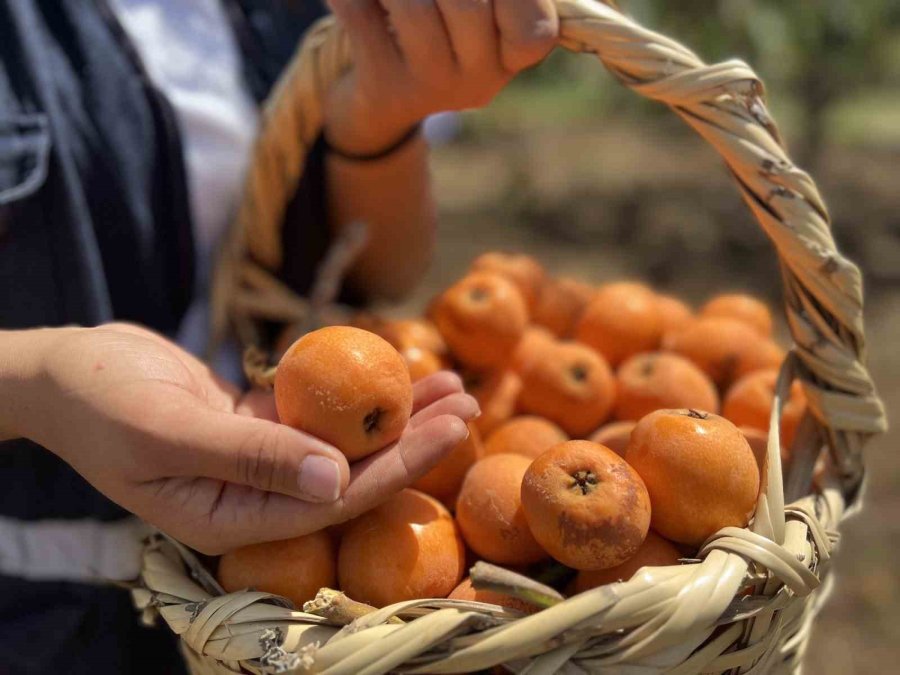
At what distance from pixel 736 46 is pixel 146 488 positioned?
17.9 ft

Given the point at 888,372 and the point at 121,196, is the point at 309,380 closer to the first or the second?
the point at 121,196

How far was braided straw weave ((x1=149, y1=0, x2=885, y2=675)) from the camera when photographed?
86cm

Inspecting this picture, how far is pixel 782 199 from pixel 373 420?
0.65 meters

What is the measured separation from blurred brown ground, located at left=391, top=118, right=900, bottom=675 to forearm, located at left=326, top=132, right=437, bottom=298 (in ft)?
5.70

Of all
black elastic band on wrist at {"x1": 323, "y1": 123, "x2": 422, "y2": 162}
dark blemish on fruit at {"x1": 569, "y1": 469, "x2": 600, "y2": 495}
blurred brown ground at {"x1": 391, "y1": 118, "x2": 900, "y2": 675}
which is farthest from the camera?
blurred brown ground at {"x1": 391, "y1": 118, "x2": 900, "y2": 675}

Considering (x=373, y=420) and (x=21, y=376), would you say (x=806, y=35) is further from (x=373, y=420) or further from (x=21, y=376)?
(x=21, y=376)

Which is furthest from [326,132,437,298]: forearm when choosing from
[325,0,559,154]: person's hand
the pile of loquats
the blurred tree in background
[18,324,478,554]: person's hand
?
the blurred tree in background

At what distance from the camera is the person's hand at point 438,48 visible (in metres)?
1.14

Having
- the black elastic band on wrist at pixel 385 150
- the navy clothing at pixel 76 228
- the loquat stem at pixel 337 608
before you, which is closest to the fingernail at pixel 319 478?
the loquat stem at pixel 337 608

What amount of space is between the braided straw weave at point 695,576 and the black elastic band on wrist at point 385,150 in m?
0.23

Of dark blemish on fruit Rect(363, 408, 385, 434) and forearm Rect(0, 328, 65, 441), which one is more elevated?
forearm Rect(0, 328, 65, 441)

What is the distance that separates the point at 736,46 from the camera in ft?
17.7

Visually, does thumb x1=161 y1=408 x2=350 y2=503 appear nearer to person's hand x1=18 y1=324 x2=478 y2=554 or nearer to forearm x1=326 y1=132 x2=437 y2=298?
person's hand x1=18 y1=324 x2=478 y2=554

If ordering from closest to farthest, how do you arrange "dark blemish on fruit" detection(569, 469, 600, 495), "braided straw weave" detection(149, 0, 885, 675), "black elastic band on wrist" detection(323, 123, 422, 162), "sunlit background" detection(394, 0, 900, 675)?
"braided straw weave" detection(149, 0, 885, 675) → "dark blemish on fruit" detection(569, 469, 600, 495) → "black elastic band on wrist" detection(323, 123, 422, 162) → "sunlit background" detection(394, 0, 900, 675)
